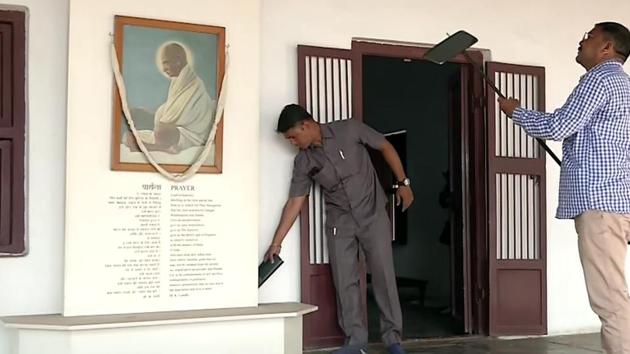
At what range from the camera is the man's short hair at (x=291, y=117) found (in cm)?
430

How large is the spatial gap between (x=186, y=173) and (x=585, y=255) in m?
2.14

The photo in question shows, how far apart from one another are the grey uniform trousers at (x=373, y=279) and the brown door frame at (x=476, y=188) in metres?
1.01

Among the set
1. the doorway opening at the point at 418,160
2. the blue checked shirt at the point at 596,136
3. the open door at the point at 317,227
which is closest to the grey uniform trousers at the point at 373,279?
the open door at the point at 317,227

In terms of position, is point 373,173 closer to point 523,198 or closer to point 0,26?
point 523,198

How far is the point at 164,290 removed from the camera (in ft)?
13.1

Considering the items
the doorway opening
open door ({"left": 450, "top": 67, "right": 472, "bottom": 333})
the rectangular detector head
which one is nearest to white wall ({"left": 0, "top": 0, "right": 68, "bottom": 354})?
the rectangular detector head

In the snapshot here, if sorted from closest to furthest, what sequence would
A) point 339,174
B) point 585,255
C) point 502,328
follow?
1. point 585,255
2. point 339,174
3. point 502,328

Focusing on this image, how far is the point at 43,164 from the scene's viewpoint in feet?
13.3

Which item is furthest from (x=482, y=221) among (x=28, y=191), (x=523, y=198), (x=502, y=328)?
(x=28, y=191)

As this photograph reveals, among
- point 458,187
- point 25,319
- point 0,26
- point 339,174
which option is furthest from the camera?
point 458,187

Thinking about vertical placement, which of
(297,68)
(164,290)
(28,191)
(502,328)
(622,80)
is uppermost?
(297,68)

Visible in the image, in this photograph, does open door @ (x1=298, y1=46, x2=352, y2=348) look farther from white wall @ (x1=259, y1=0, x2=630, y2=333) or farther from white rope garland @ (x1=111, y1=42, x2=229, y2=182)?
white rope garland @ (x1=111, y1=42, x2=229, y2=182)

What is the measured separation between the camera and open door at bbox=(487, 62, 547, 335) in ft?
16.8

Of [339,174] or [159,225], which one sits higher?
[339,174]
